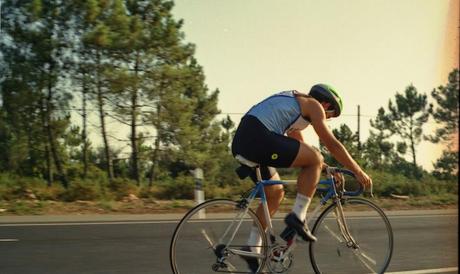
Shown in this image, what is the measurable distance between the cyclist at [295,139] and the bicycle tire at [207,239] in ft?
0.29

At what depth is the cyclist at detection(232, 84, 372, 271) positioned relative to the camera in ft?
15.5

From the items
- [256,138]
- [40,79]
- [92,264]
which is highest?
[40,79]

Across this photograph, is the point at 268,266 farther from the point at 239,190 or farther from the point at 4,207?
the point at 239,190

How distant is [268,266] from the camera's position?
16.3 feet

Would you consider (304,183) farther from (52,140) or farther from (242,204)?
(52,140)

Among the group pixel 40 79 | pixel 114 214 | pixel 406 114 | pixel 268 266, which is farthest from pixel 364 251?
pixel 406 114

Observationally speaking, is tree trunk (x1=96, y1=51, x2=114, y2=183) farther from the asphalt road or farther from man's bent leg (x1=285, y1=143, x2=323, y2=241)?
man's bent leg (x1=285, y1=143, x2=323, y2=241)

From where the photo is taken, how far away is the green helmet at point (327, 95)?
16.0 feet

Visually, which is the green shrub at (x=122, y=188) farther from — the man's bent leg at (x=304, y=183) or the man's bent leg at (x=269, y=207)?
the man's bent leg at (x=304, y=183)

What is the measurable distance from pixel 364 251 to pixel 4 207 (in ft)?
33.6

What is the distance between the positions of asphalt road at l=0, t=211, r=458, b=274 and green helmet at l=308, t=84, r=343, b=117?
4.07 ft

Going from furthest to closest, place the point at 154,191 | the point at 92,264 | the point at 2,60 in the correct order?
the point at 2,60
the point at 154,191
the point at 92,264

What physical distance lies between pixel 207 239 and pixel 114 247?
303 cm

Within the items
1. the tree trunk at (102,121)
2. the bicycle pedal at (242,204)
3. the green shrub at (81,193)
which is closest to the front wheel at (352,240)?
the bicycle pedal at (242,204)
